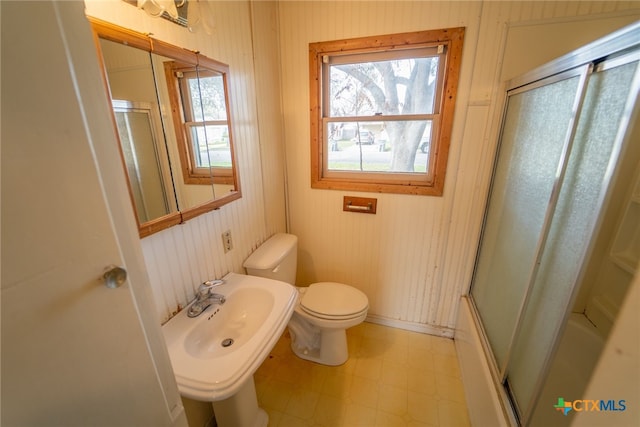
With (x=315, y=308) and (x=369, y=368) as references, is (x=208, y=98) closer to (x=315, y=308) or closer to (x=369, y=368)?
(x=315, y=308)

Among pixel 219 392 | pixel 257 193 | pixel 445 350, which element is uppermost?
pixel 257 193

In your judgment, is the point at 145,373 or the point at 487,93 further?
the point at 487,93

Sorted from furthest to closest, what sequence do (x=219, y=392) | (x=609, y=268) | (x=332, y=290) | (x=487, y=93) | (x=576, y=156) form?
(x=332, y=290) → (x=487, y=93) → (x=609, y=268) → (x=576, y=156) → (x=219, y=392)

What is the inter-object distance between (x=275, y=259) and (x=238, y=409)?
719 mm

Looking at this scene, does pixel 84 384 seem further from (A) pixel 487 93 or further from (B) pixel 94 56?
(A) pixel 487 93

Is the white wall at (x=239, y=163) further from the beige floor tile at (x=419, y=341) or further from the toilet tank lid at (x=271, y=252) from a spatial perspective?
the beige floor tile at (x=419, y=341)

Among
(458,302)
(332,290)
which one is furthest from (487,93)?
(332,290)

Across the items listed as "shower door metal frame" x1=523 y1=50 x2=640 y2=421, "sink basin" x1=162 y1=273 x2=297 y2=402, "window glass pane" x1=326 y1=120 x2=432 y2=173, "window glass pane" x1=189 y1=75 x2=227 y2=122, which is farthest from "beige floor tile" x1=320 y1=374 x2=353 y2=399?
"window glass pane" x1=189 y1=75 x2=227 y2=122

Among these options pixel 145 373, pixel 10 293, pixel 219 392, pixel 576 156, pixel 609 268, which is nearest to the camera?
pixel 10 293

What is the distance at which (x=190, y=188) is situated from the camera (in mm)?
1061

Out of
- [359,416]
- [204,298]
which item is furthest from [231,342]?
[359,416]

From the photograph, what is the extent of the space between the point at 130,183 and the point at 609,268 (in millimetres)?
2170

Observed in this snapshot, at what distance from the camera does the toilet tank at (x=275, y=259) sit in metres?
1.44

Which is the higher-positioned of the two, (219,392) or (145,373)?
(145,373)
